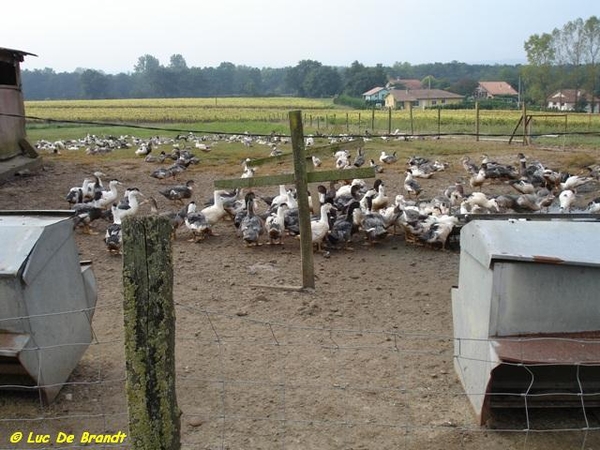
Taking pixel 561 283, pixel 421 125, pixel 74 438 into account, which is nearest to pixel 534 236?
pixel 561 283

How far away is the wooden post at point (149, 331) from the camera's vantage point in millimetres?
2812

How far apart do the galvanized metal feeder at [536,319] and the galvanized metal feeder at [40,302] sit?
305cm

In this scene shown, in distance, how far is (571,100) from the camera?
7188cm

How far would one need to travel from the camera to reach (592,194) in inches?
567

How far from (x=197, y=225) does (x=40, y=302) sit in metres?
5.93

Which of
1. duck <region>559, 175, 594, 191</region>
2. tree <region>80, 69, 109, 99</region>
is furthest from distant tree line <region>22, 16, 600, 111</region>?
duck <region>559, 175, 594, 191</region>

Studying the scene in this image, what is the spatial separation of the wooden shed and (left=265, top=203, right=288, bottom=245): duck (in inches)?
335

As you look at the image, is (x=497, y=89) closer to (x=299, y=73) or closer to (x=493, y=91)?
(x=493, y=91)

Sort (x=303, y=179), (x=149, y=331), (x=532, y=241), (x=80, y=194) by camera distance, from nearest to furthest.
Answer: (x=149, y=331) → (x=532, y=241) → (x=303, y=179) → (x=80, y=194)

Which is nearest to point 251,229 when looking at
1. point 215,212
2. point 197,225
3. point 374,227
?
point 197,225

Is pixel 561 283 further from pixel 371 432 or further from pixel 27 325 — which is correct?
pixel 27 325

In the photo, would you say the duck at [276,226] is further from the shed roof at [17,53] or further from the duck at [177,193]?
the shed roof at [17,53]

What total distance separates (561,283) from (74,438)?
3653 mm

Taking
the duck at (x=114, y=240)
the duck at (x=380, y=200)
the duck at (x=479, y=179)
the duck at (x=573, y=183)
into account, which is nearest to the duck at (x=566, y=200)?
the duck at (x=573, y=183)
